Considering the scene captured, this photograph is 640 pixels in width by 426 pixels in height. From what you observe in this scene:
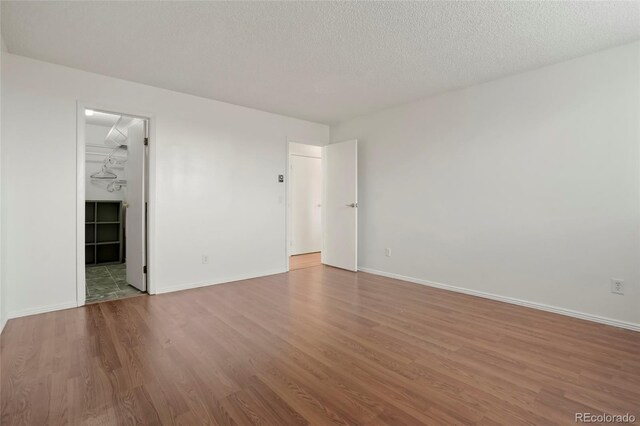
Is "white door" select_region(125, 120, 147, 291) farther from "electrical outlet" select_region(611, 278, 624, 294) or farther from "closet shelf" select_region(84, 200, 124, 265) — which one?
"electrical outlet" select_region(611, 278, 624, 294)

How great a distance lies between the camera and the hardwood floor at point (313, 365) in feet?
5.15

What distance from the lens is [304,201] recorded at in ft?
22.0

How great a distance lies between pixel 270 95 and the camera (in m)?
3.85

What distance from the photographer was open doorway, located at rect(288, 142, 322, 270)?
21.3 feet

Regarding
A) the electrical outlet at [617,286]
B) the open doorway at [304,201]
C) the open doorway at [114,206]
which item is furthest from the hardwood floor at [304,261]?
the electrical outlet at [617,286]

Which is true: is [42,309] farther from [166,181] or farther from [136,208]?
[166,181]

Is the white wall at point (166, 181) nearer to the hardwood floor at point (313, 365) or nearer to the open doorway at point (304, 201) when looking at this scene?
the hardwood floor at point (313, 365)

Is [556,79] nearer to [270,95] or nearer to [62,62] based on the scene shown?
[270,95]

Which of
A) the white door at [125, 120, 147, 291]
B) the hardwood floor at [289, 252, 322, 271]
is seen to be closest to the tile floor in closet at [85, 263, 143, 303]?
the white door at [125, 120, 147, 291]

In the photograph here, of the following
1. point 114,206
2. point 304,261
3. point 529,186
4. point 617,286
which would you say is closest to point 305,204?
point 304,261

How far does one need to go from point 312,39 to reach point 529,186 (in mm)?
2600

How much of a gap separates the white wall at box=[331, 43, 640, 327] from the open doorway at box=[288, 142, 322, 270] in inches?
96.8

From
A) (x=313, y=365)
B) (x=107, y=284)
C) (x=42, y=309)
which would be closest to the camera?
(x=313, y=365)

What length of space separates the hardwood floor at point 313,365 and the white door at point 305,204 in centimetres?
338
